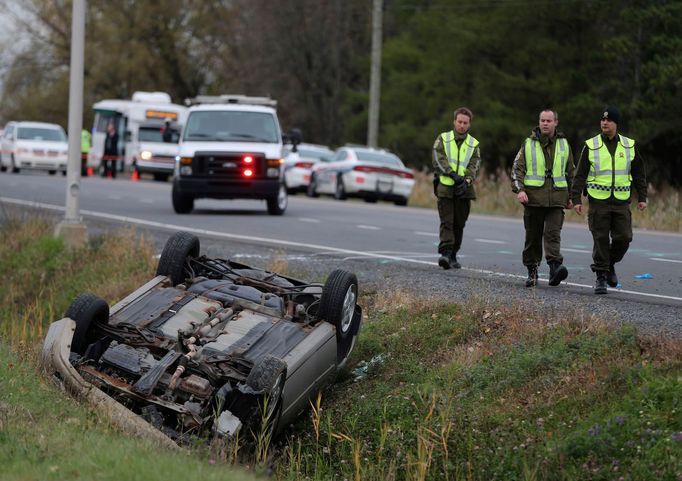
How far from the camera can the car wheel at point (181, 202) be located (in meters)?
24.5

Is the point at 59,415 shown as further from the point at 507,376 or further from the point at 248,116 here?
the point at 248,116

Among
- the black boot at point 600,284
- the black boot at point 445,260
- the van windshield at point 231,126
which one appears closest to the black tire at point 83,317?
the black boot at point 600,284

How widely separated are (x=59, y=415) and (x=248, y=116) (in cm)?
1745

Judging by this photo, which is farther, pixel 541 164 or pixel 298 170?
pixel 298 170

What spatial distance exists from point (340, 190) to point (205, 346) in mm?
24123

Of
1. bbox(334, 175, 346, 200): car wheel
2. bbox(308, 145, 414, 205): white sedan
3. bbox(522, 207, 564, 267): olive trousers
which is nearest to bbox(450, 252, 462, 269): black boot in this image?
bbox(522, 207, 564, 267): olive trousers

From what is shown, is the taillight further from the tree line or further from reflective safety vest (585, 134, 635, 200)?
reflective safety vest (585, 134, 635, 200)

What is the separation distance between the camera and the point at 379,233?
67.6 ft

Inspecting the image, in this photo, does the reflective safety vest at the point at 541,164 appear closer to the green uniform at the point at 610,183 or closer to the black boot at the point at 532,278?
the green uniform at the point at 610,183

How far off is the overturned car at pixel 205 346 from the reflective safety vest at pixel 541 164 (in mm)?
2991

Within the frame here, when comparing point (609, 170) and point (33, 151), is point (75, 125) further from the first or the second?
point (33, 151)

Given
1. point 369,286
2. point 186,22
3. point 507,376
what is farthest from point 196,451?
point 186,22

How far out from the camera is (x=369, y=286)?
13.0 m

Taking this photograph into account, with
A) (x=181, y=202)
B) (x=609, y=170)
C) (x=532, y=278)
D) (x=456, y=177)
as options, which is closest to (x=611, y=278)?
(x=532, y=278)
